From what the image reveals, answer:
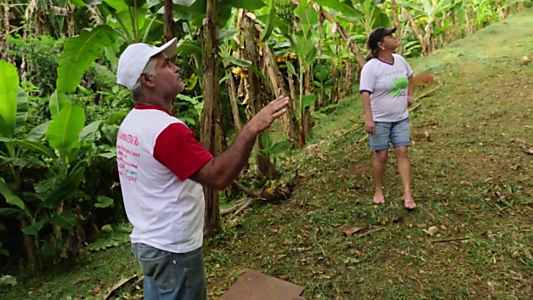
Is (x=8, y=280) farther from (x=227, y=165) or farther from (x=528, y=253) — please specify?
(x=528, y=253)

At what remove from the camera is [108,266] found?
3.36 metres

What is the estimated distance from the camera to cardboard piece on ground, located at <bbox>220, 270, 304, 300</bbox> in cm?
243

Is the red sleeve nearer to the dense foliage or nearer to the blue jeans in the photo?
the blue jeans

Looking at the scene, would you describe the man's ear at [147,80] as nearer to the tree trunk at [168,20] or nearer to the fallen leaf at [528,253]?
the tree trunk at [168,20]

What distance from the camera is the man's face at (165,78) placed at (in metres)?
1.59

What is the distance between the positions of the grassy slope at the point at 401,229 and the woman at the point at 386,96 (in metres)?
0.43

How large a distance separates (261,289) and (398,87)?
181cm

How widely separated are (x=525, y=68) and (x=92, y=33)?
19.5 feet

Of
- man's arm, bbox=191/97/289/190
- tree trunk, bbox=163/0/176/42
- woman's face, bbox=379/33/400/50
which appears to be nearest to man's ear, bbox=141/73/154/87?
man's arm, bbox=191/97/289/190

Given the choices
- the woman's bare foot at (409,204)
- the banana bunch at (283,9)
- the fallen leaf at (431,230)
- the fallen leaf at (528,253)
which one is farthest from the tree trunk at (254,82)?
the fallen leaf at (528,253)

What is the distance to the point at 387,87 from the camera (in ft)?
10.1

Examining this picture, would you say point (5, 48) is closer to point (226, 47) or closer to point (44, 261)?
point (226, 47)

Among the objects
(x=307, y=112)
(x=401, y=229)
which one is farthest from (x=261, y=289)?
(x=307, y=112)

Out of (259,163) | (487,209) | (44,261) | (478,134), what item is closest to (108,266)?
(44,261)
